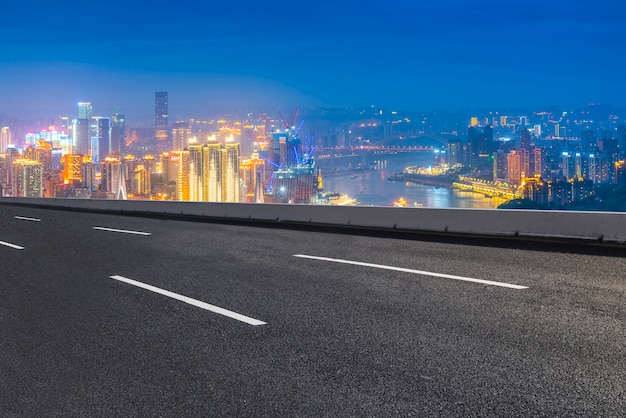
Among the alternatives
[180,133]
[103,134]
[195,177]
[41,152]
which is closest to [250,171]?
[195,177]

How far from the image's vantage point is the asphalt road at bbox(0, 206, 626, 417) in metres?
4.19

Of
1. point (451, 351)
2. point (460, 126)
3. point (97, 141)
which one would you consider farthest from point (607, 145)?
point (97, 141)

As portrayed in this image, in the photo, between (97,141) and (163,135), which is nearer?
(163,135)

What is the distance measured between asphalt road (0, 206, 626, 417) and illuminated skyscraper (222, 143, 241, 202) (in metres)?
30.7

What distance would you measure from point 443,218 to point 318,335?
9771mm

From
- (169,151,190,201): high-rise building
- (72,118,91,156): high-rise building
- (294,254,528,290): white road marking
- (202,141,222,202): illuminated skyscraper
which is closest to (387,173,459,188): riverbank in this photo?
(202,141,222,202): illuminated skyscraper

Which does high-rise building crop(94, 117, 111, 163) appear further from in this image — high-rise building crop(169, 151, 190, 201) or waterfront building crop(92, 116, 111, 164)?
high-rise building crop(169, 151, 190, 201)

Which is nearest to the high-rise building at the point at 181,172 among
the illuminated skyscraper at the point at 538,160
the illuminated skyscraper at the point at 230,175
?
the illuminated skyscraper at the point at 230,175

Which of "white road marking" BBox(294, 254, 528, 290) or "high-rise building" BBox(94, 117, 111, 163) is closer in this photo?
"white road marking" BBox(294, 254, 528, 290)

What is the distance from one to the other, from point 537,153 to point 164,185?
2970 centimetres

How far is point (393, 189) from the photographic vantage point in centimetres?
5134

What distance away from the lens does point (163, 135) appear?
98.4 m

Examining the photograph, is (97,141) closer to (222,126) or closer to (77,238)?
(222,126)

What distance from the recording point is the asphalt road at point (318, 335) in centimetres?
419
